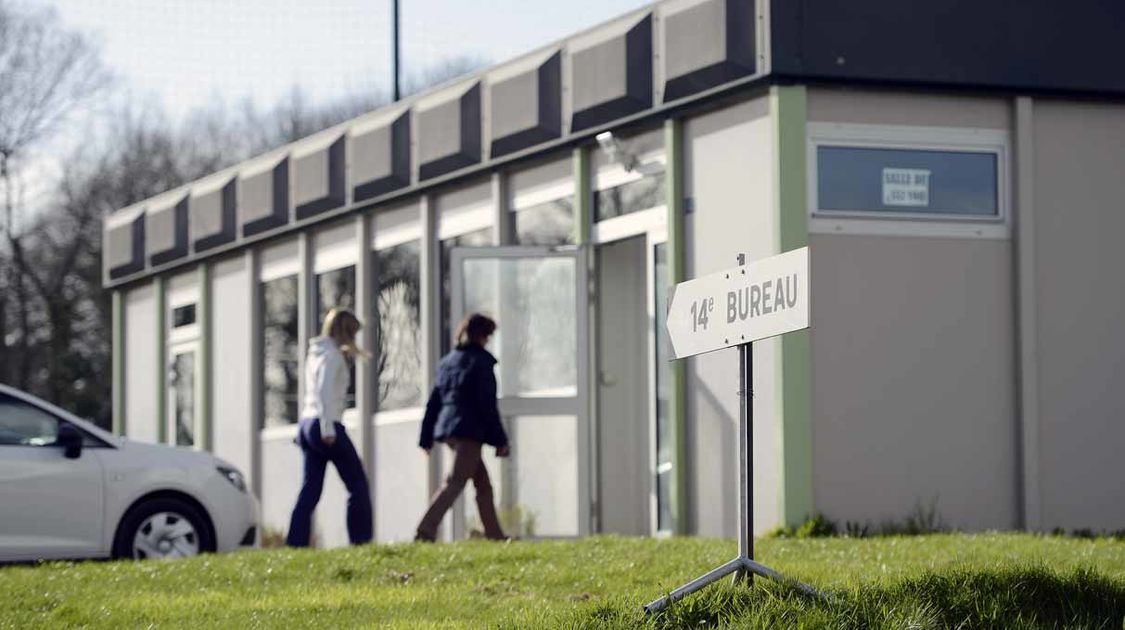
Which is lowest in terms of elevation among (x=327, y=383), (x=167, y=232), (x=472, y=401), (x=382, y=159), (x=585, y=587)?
(x=585, y=587)

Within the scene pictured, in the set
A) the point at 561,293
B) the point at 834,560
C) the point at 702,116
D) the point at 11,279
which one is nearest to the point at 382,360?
the point at 561,293

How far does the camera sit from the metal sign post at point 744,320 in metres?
7.44

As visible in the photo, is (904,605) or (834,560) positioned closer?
(904,605)

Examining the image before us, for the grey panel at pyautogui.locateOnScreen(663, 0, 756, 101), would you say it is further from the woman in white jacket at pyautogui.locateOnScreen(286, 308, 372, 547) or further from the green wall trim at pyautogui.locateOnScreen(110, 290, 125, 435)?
the green wall trim at pyautogui.locateOnScreen(110, 290, 125, 435)

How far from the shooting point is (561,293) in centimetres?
1564

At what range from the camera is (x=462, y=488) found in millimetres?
13680

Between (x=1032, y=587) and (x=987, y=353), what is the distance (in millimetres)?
5682

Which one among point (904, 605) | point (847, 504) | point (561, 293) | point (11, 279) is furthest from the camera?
point (11, 279)

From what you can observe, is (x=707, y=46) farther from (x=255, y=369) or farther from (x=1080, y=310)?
(x=255, y=369)

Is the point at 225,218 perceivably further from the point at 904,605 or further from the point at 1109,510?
the point at 904,605

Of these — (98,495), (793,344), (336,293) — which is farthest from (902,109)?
(336,293)

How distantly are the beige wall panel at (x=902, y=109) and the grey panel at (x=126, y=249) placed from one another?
12471 mm

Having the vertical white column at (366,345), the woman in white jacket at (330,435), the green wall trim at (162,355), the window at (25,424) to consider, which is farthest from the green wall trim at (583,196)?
the green wall trim at (162,355)

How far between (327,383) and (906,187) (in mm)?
4306
